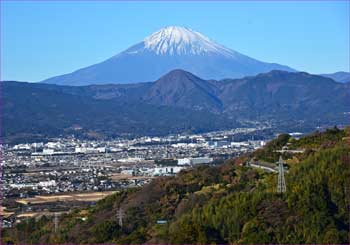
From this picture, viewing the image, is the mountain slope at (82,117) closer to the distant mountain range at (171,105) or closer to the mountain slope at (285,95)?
the distant mountain range at (171,105)

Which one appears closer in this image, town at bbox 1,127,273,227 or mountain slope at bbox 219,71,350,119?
town at bbox 1,127,273,227

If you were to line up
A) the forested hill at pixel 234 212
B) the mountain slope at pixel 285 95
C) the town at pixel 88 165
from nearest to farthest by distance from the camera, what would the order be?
the forested hill at pixel 234 212, the town at pixel 88 165, the mountain slope at pixel 285 95

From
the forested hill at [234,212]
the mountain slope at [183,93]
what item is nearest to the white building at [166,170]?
the forested hill at [234,212]

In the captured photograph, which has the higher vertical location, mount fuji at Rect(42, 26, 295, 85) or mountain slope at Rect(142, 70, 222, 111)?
mount fuji at Rect(42, 26, 295, 85)

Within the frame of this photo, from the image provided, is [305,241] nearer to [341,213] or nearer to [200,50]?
[341,213]

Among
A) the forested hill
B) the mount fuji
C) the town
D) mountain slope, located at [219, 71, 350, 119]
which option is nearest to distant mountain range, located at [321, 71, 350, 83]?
the mount fuji

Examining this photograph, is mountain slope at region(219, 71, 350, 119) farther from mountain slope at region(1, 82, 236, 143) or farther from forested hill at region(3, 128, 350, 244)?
forested hill at region(3, 128, 350, 244)
